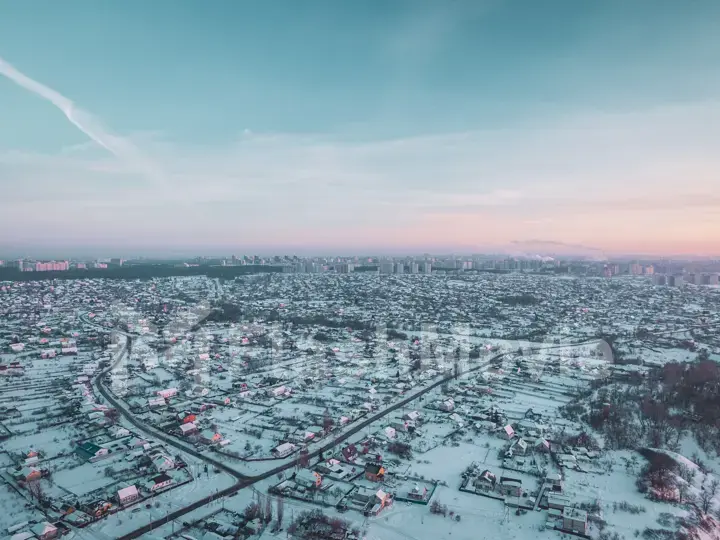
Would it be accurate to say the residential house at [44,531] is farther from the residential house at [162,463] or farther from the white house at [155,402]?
the white house at [155,402]

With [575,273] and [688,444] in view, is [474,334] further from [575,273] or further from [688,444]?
[575,273]

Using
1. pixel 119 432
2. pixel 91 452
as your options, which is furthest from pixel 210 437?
pixel 91 452

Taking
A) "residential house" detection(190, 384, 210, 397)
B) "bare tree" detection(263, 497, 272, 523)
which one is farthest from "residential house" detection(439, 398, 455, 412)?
"residential house" detection(190, 384, 210, 397)

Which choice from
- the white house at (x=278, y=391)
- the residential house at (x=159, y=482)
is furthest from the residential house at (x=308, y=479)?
the white house at (x=278, y=391)

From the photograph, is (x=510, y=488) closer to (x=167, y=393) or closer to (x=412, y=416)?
(x=412, y=416)

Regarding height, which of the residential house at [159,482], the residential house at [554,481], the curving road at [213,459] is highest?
the residential house at [159,482]

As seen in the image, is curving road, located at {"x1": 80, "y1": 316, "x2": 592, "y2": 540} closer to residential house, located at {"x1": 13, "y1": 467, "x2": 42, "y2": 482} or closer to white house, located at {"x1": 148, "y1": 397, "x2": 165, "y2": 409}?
white house, located at {"x1": 148, "y1": 397, "x2": 165, "y2": 409}
